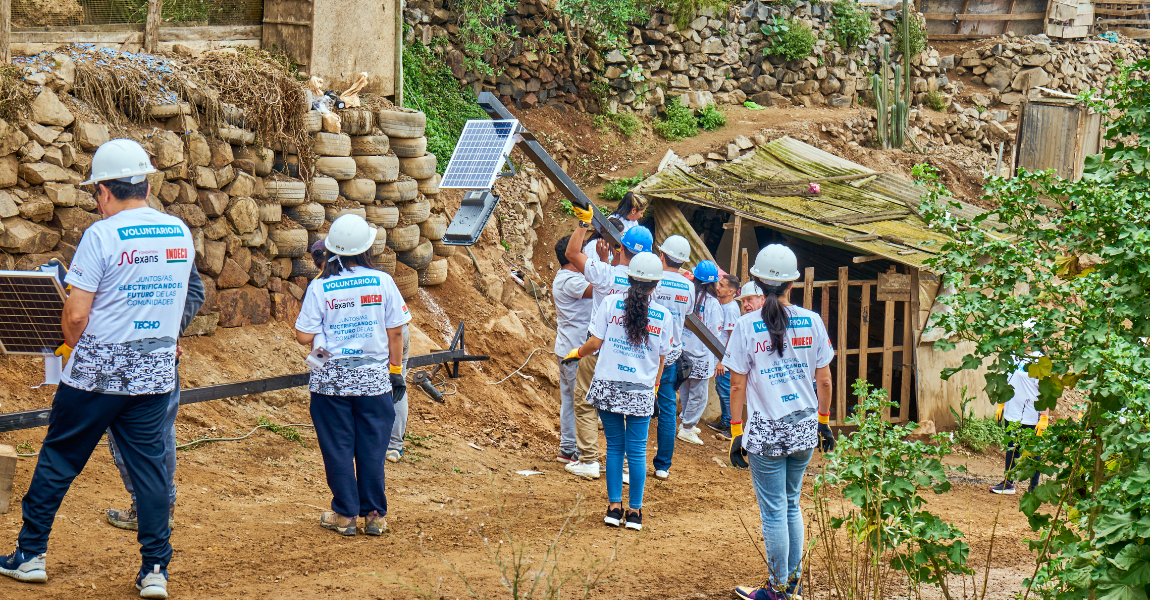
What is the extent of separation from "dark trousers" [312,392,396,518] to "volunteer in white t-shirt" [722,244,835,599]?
1.82m

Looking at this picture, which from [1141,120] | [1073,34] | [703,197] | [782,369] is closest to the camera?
[1141,120]

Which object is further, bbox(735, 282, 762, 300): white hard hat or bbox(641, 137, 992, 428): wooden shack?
bbox(641, 137, 992, 428): wooden shack

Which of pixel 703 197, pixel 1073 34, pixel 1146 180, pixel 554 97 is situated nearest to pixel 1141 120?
pixel 1146 180

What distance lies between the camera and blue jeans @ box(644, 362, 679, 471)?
7.06 meters

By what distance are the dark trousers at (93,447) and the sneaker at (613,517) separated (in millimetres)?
2617

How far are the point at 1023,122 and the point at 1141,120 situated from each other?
43.6ft

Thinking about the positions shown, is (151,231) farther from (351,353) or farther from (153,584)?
(153,584)

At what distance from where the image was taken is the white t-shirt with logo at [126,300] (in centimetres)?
372

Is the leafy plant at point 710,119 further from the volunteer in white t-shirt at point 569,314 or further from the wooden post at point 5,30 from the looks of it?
the wooden post at point 5,30

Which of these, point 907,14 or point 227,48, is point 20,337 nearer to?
point 227,48

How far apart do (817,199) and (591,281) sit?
18.0ft

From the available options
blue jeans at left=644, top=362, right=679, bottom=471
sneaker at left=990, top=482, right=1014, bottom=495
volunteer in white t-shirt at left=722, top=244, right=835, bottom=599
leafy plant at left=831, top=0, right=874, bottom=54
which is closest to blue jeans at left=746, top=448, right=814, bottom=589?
volunteer in white t-shirt at left=722, top=244, right=835, bottom=599

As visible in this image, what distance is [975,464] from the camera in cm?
1017

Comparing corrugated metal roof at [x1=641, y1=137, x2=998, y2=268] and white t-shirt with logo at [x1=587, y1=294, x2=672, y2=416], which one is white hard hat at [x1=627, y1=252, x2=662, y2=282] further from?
corrugated metal roof at [x1=641, y1=137, x2=998, y2=268]
